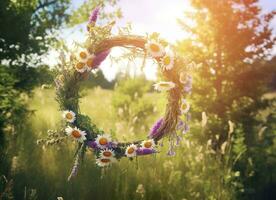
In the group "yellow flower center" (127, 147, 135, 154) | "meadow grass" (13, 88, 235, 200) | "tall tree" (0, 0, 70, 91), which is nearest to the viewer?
"yellow flower center" (127, 147, 135, 154)

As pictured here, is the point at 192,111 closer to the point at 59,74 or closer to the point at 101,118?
the point at 101,118

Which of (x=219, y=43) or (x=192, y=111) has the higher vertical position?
(x=219, y=43)

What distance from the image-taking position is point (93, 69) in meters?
5.08

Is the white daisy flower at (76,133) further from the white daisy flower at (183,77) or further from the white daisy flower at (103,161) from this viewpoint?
the white daisy flower at (183,77)

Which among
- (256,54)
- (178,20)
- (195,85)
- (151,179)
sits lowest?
(151,179)

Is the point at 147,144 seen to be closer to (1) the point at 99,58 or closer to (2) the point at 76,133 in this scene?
(2) the point at 76,133

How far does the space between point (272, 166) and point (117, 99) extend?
5.96 metres

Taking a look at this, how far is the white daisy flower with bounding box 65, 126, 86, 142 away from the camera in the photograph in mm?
4719

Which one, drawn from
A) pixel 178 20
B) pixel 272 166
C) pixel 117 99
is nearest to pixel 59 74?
pixel 272 166

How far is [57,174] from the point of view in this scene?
6.99 meters

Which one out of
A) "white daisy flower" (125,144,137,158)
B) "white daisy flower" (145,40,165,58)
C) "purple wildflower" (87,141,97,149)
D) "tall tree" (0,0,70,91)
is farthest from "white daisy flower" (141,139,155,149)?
"tall tree" (0,0,70,91)

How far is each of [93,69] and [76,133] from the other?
782 millimetres

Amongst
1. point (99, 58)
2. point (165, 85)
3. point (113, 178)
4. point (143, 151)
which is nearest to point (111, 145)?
point (143, 151)

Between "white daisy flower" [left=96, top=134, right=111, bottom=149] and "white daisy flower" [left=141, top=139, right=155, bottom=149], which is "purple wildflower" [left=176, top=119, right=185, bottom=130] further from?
"white daisy flower" [left=96, top=134, right=111, bottom=149]
